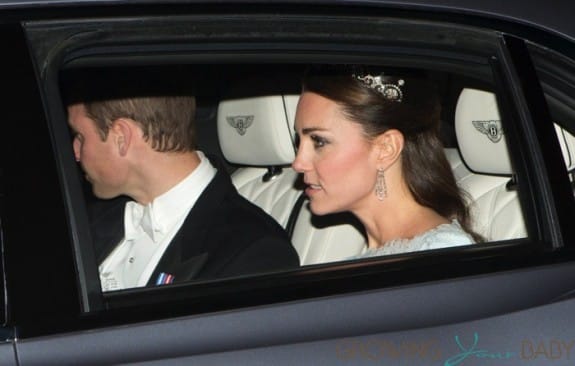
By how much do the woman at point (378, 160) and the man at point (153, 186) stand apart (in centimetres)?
19

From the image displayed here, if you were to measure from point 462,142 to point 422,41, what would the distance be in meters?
0.82

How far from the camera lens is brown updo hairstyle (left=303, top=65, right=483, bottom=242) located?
2.93m

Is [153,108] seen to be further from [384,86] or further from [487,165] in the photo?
[487,165]

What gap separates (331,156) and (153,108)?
0.50 m

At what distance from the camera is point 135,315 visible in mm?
1977

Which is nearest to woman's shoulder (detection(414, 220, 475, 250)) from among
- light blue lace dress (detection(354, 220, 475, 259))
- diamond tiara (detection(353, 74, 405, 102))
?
light blue lace dress (detection(354, 220, 475, 259))

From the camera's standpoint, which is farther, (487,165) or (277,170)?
(277,170)

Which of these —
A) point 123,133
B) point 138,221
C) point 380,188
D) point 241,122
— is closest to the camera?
point 380,188

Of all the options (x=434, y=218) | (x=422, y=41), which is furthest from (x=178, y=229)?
(x=422, y=41)

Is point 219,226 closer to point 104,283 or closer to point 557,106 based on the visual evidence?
point 104,283

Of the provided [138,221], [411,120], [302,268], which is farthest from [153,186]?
[302,268]

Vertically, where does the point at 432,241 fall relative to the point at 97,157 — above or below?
below

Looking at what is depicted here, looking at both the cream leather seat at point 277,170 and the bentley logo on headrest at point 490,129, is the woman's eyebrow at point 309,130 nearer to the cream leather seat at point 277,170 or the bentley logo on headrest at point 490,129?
the bentley logo on headrest at point 490,129

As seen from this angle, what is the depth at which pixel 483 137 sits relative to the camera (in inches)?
118
